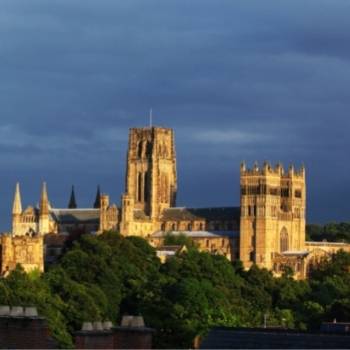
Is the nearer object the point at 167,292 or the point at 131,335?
the point at 131,335

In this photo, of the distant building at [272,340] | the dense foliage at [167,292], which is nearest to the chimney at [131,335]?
the distant building at [272,340]

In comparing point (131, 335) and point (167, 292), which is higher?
point (167, 292)

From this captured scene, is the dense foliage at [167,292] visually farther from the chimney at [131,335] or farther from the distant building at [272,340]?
the chimney at [131,335]

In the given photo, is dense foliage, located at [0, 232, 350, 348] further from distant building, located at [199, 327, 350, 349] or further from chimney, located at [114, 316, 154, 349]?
chimney, located at [114, 316, 154, 349]

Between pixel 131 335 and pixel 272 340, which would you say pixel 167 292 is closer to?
pixel 272 340

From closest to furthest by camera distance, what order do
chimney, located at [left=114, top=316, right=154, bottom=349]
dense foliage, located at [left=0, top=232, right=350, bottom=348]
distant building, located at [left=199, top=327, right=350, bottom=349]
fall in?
1. chimney, located at [left=114, top=316, right=154, bottom=349]
2. distant building, located at [left=199, top=327, right=350, bottom=349]
3. dense foliage, located at [left=0, top=232, right=350, bottom=348]

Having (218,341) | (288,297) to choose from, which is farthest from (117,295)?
(218,341)

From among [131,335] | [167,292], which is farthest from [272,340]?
[167,292]

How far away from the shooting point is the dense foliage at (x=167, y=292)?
367 feet

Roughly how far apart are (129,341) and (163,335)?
75.4 meters

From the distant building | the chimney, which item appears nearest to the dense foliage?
the distant building

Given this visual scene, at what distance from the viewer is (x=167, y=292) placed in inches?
5281

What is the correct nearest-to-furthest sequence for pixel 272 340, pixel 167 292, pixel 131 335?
pixel 131 335 < pixel 272 340 < pixel 167 292

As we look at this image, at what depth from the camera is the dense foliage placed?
4402 inches
